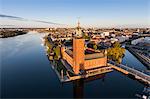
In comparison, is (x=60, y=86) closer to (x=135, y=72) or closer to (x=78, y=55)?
(x=78, y=55)

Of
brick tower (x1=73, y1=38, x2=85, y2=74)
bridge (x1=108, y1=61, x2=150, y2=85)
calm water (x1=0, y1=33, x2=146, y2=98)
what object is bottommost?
calm water (x1=0, y1=33, x2=146, y2=98)

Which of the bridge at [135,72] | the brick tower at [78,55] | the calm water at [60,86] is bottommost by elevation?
the calm water at [60,86]

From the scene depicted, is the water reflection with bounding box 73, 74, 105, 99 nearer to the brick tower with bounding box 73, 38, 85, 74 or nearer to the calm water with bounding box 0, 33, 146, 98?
the calm water with bounding box 0, 33, 146, 98

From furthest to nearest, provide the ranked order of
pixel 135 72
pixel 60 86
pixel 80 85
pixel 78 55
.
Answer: pixel 135 72
pixel 78 55
pixel 80 85
pixel 60 86

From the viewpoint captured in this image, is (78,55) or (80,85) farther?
(78,55)

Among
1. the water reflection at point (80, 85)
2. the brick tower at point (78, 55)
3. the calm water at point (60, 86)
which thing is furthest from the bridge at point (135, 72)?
the brick tower at point (78, 55)

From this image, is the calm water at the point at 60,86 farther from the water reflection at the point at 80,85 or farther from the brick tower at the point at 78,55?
the brick tower at the point at 78,55

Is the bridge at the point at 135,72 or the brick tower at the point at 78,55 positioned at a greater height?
the brick tower at the point at 78,55

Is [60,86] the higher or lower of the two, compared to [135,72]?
lower

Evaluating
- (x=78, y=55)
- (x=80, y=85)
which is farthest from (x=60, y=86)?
(x=78, y=55)

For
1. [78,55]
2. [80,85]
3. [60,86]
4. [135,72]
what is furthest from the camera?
[135,72]

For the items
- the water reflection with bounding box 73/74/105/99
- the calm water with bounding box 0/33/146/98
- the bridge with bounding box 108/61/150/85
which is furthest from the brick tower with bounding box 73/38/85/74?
the bridge with bounding box 108/61/150/85

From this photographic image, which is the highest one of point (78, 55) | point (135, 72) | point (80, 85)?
point (78, 55)
